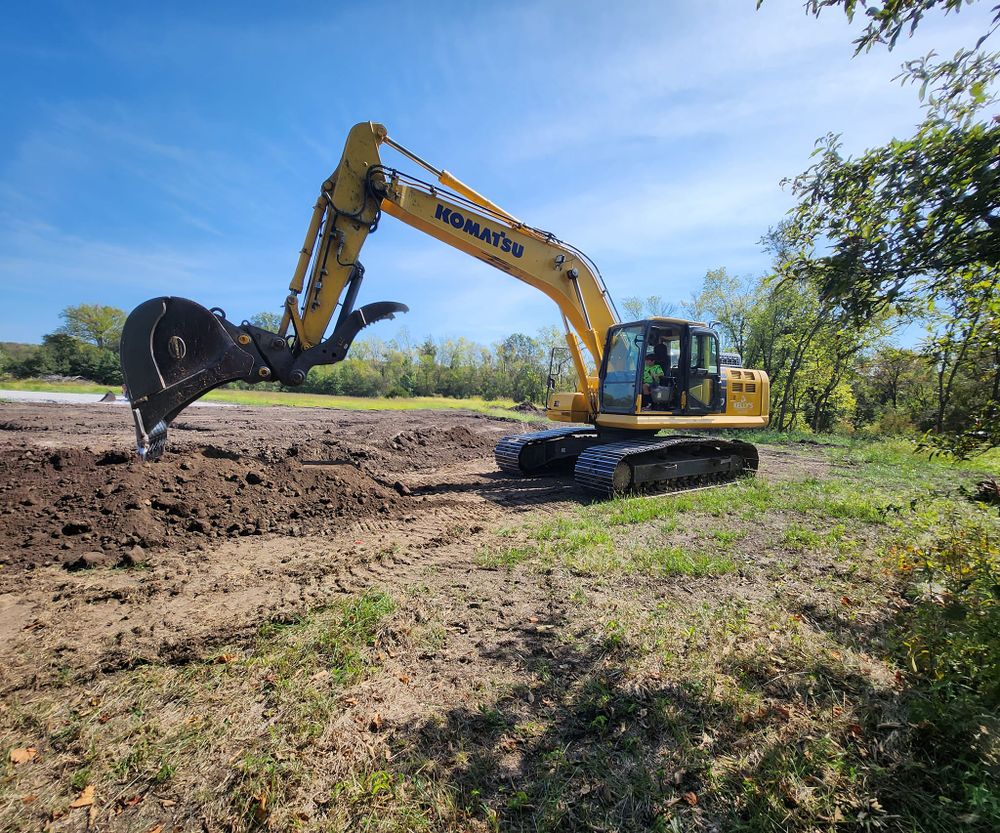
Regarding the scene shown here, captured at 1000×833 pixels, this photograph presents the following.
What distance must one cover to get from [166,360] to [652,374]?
729cm

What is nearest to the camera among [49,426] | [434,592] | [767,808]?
[767,808]

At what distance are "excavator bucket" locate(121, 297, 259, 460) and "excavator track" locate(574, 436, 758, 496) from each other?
556 cm

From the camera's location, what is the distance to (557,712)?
260 centimetres

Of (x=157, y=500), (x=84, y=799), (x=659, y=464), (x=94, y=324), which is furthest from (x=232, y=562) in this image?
(x=94, y=324)

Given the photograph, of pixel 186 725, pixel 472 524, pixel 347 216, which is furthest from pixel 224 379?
pixel 186 725

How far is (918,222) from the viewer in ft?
8.61

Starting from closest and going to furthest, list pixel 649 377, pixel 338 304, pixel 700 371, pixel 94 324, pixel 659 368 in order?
1. pixel 338 304
2. pixel 649 377
3. pixel 659 368
4. pixel 700 371
5. pixel 94 324

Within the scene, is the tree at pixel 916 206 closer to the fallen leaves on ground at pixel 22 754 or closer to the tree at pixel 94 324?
the fallen leaves on ground at pixel 22 754

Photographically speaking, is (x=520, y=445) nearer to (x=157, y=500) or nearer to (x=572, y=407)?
(x=572, y=407)

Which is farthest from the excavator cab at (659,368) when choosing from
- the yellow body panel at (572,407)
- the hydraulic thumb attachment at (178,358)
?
the hydraulic thumb attachment at (178,358)

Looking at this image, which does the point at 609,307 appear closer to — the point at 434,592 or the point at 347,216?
the point at 347,216

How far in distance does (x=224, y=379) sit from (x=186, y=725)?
14.7ft

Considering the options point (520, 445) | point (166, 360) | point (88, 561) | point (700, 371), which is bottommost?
point (88, 561)

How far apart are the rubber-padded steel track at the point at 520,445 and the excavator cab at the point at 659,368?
94 cm
